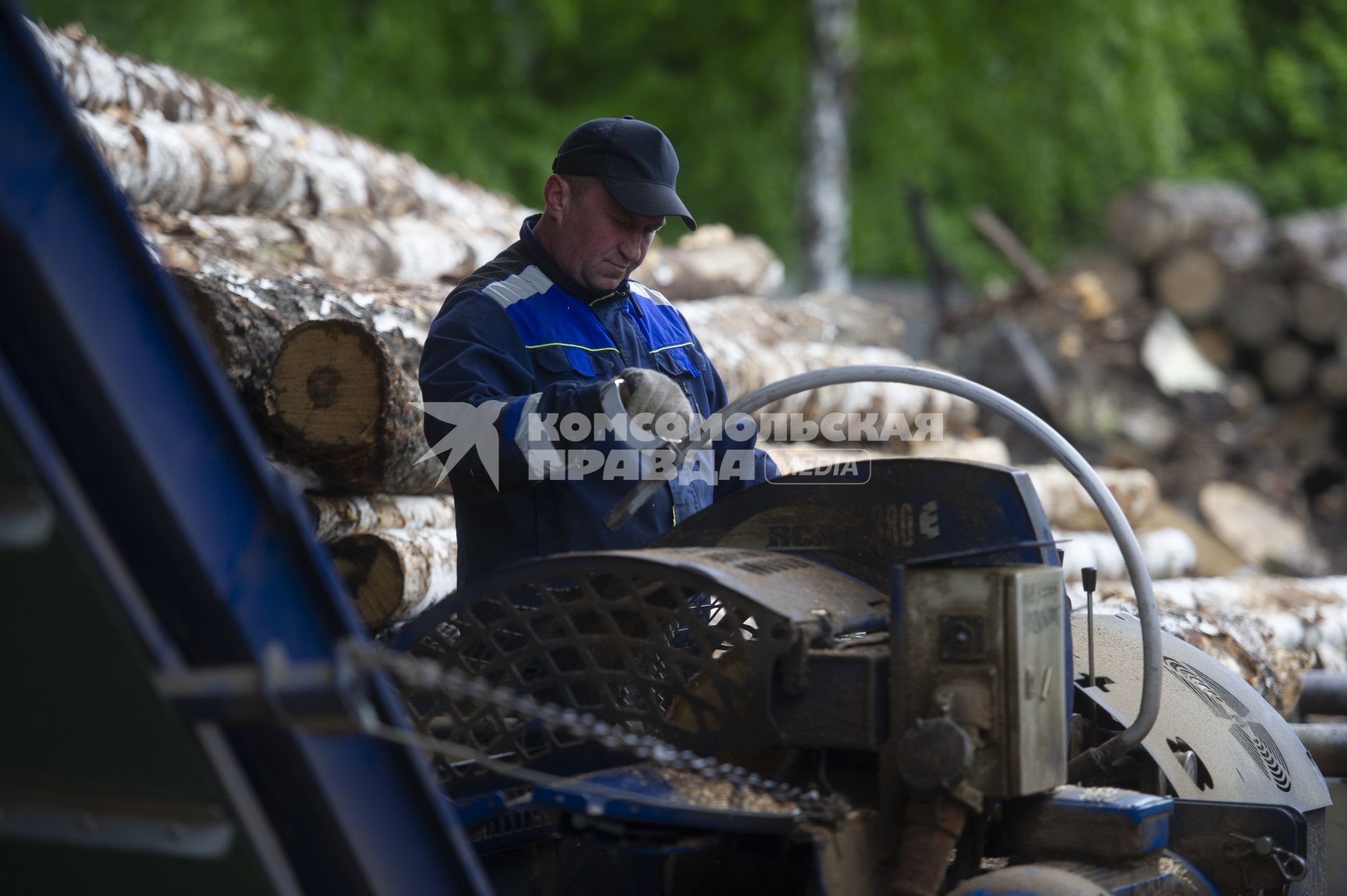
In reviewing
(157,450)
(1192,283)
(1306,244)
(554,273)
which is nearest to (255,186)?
(554,273)

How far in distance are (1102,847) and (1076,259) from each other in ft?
33.3

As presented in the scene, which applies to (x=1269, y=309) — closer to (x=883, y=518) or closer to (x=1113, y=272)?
(x=1113, y=272)

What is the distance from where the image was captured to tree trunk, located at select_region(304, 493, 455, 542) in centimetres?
405

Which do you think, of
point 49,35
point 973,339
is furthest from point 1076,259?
point 49,35

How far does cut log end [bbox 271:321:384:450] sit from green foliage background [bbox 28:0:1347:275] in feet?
28.5

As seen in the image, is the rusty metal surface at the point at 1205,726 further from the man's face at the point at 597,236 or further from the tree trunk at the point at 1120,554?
the tree trunk at the point at 1120,554

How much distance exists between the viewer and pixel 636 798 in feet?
7.01

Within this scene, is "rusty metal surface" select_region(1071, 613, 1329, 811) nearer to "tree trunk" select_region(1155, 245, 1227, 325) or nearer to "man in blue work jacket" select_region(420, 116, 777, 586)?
"man in blue work jacket" select_region(420, 116, 777, 586)

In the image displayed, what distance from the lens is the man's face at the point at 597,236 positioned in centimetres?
328

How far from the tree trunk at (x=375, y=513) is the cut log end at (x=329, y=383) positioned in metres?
0.28

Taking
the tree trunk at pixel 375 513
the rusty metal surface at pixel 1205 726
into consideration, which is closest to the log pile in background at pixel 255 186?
the tree trunk at pixel 375 513

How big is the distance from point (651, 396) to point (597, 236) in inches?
33.0

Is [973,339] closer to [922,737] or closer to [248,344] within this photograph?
[248,344]

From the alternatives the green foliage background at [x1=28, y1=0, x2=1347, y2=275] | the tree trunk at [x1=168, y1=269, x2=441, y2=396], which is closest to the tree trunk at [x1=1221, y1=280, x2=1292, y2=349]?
the green foliage background at [x1=28, y1=0, x2=1347, y2=275]
